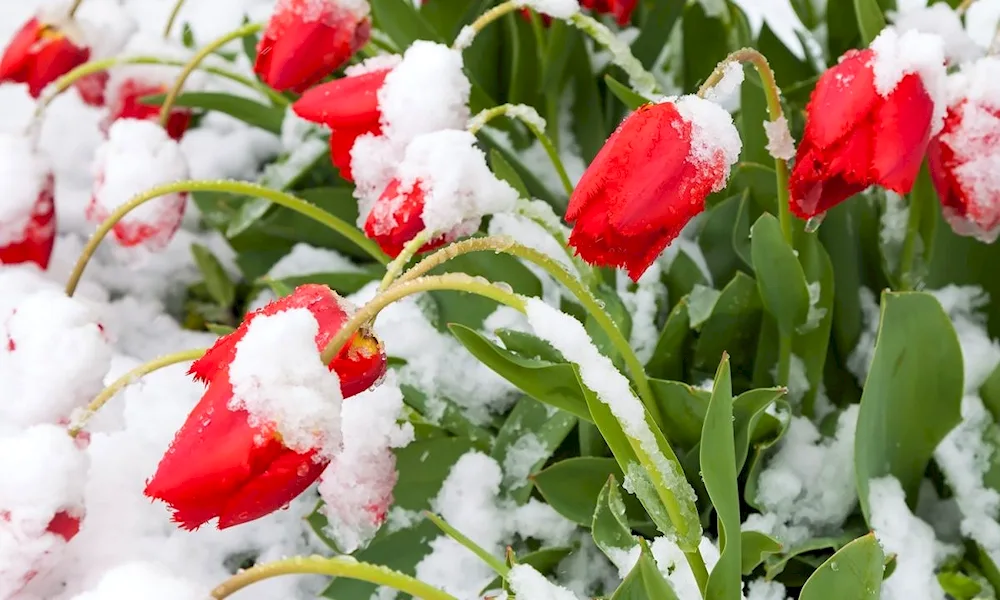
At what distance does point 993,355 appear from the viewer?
71 centimetres

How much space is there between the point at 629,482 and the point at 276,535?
35 cm

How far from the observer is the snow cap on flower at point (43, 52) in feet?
2.83

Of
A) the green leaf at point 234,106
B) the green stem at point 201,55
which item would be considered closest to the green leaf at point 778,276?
the green stem at point 201,55

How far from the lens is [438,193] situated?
0.51 m

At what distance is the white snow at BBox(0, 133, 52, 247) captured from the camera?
756 millimetres

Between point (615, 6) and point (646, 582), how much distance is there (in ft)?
1.78

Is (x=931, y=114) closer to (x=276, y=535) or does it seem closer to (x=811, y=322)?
(x=811, y=322)

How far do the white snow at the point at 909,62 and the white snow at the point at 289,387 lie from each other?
1.08 ft

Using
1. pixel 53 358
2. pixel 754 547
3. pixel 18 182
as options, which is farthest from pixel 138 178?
pixel 754 547

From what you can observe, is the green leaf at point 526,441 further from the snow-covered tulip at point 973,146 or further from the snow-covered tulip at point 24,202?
the snow-covered tulip at point 24,202

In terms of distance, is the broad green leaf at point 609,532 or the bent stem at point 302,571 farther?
the broad green leaf at point 609,532

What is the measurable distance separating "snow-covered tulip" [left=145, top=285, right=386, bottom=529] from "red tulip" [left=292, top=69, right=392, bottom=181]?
232mm

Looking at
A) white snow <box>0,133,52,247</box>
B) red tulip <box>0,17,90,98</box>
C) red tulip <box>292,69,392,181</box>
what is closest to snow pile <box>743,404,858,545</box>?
red tulip <box>292,69,392,181</box>

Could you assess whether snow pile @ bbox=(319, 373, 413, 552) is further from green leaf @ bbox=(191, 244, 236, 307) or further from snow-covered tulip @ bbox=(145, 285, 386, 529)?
green leaf @ bbox=(191, 244, 236, 307)
